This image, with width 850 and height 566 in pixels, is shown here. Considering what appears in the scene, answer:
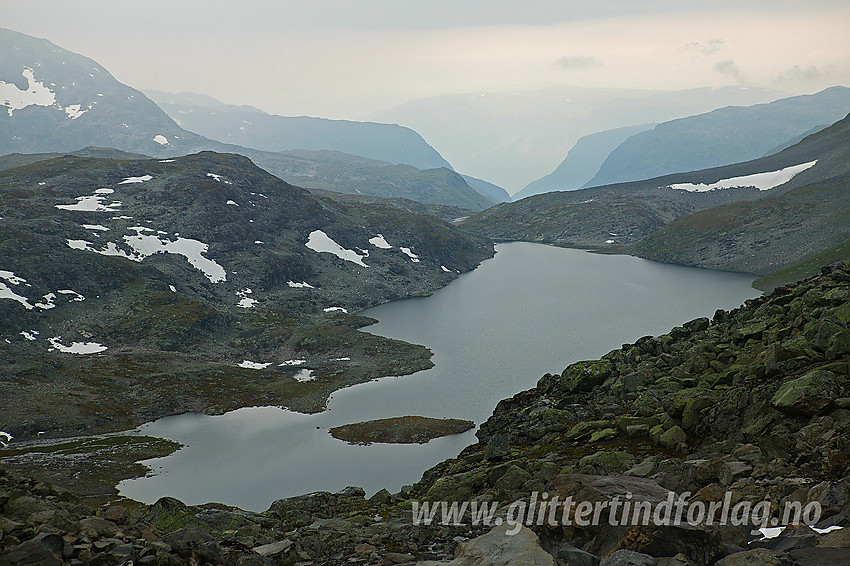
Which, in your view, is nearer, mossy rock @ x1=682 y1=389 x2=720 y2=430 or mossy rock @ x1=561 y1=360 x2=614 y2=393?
mossy rock @ x1=682 y1=389 x2=720 y2=430

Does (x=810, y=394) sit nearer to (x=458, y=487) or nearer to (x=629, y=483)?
(x=629, y=483)

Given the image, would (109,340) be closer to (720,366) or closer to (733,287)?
(720,366)

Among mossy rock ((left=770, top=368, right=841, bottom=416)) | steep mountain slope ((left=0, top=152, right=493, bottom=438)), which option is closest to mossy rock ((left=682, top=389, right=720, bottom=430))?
mossy rock ((left=770, top=368, right=841, bottom=416))

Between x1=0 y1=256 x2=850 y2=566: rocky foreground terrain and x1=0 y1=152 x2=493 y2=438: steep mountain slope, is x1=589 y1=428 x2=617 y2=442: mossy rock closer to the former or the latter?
x1=0 y1=256 x2=850 y2=566: rocky foreground terrain

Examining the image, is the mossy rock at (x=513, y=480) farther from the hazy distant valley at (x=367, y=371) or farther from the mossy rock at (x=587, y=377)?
the mossy rock at (x=587, y=377)

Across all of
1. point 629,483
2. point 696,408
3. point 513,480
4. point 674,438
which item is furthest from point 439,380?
point 629,483

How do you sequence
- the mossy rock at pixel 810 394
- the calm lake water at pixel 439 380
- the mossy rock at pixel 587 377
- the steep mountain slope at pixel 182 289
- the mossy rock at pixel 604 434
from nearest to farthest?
the mossy rock at pixel 810 394 → the mossy rock at pixel 604 434 → the mossy rock at pixel 587 377 → the calm lake water at pixel 439 380 → the steep mountain slope at pixel 182 289

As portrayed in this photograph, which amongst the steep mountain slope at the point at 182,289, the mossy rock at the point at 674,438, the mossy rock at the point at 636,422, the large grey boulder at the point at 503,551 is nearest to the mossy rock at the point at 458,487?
the mossy rock at the point at 636,422

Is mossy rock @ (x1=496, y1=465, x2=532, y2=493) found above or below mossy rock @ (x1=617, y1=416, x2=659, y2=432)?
below
